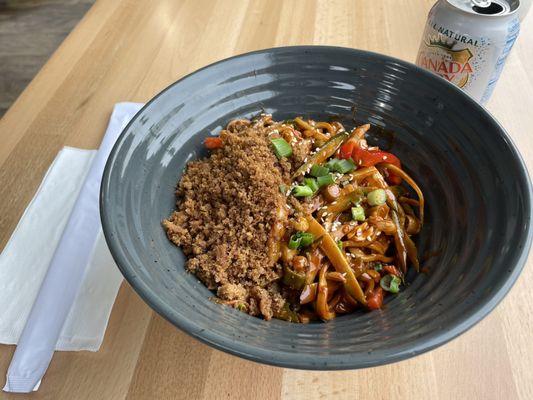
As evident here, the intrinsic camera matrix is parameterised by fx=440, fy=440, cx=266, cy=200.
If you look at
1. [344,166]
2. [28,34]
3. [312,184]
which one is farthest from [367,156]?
[28,34]

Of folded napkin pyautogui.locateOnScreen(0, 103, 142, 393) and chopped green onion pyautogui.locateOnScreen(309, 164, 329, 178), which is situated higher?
chopped green onion pyautogui.locateOnScreen(309, 164, 329, 178)

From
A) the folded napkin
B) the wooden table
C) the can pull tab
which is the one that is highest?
the can pull tab

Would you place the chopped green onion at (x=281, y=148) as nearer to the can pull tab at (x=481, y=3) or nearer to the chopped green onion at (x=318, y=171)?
the chopped green onion at (x=318, y=171)

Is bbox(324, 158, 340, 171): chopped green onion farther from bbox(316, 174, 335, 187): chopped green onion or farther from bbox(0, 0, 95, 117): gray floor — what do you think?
bbox(0, 0, 95, 117): gray floor

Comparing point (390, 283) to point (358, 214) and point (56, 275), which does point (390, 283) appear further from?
point (56, 275)

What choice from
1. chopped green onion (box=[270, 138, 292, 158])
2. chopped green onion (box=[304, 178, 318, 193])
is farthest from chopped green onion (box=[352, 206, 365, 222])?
chopped green onion (box=[270, 138, 292, 158])

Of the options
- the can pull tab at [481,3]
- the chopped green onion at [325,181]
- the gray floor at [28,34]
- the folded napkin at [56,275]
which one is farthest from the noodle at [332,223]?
the gray floor at [28,34]

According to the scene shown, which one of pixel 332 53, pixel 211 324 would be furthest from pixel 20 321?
pixel 332 53
